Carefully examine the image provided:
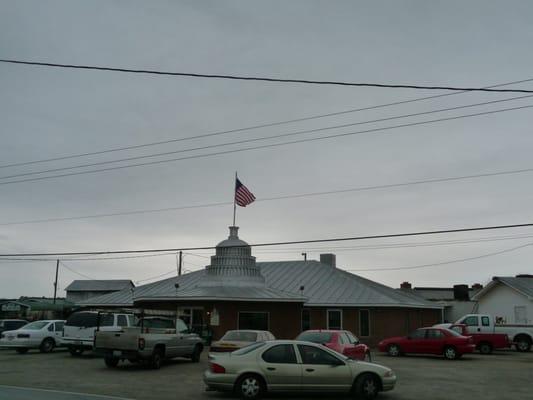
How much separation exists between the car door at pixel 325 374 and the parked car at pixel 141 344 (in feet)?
26.3

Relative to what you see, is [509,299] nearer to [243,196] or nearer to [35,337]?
[243,196]

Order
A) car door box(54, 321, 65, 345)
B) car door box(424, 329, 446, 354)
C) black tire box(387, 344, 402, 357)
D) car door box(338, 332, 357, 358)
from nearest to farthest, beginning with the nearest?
car door box(338, 332, 357, 358) → car door box(424, 329, 446, 354) → car door box(54, 321, 65, 345) → black tire box(387, 344, 402, 357)

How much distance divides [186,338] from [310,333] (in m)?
5.30

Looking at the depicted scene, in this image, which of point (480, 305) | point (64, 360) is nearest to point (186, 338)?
point (64, 360)

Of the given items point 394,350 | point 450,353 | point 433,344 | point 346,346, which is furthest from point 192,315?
point 346,346

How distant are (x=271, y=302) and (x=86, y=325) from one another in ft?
38.6

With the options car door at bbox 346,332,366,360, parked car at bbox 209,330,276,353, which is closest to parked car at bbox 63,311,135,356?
parked car at bbox 209,330,276,353

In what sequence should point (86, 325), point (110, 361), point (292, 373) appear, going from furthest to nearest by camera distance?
point (86, 325), point (110, 361), point (292, 373)

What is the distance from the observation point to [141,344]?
65.3 feet

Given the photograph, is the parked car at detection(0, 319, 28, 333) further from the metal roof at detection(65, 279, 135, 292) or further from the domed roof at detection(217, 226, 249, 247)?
the metal roof at detection(65, 279, 135, 292)

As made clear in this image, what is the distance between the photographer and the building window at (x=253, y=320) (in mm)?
33531

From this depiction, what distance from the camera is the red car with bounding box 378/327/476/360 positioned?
26703mm

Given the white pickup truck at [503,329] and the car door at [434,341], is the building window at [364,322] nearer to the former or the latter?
the white pickup truck at [503,329]

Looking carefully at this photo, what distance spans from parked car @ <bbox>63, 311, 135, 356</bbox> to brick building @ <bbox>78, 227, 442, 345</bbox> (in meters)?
7.44
